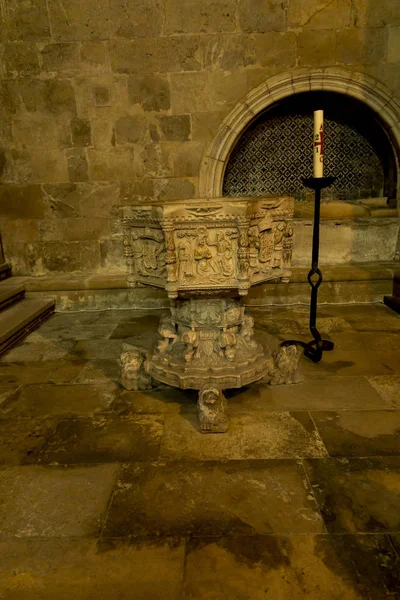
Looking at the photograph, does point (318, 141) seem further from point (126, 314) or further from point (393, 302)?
point (126, 314)

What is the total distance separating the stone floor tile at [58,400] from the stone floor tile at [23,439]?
0.10 m

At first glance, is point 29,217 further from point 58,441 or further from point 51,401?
point 58,441

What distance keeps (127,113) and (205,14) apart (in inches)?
50.2

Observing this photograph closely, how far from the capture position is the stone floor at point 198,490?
→ 1381mm

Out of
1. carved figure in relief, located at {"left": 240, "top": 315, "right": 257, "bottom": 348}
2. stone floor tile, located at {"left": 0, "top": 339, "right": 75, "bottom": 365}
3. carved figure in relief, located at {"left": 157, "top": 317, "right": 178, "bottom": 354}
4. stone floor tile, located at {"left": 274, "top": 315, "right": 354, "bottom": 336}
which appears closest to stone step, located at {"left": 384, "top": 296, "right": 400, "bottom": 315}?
stone floor tile, located at {"left": 274, "top": 315, "right": 354, "bottom": 336}

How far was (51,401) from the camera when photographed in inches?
103

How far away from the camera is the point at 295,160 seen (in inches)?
197

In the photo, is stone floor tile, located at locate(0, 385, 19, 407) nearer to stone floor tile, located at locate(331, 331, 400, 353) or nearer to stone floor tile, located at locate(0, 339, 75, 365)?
stone floor tile, located at locate(0, 339, 75, 365)

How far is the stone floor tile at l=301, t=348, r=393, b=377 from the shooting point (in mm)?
2893

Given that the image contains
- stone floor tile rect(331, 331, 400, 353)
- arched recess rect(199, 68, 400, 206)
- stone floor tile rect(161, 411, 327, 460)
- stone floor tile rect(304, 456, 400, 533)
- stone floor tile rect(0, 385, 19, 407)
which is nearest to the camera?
stone floor tile rect(304, 456, 400, 533)

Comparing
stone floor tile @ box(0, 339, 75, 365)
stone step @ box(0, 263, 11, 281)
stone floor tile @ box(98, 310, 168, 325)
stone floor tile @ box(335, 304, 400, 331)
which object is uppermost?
stone step @ box(0, 263, 11, 281)

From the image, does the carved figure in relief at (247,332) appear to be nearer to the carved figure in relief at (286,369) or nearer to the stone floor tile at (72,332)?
the carved figure in relief at (286,369)

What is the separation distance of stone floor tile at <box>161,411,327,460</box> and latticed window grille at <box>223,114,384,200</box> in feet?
11.2

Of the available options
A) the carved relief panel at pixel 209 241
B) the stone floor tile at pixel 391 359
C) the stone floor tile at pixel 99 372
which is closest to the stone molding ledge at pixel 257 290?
the stone floor tile at pixel 391 359
